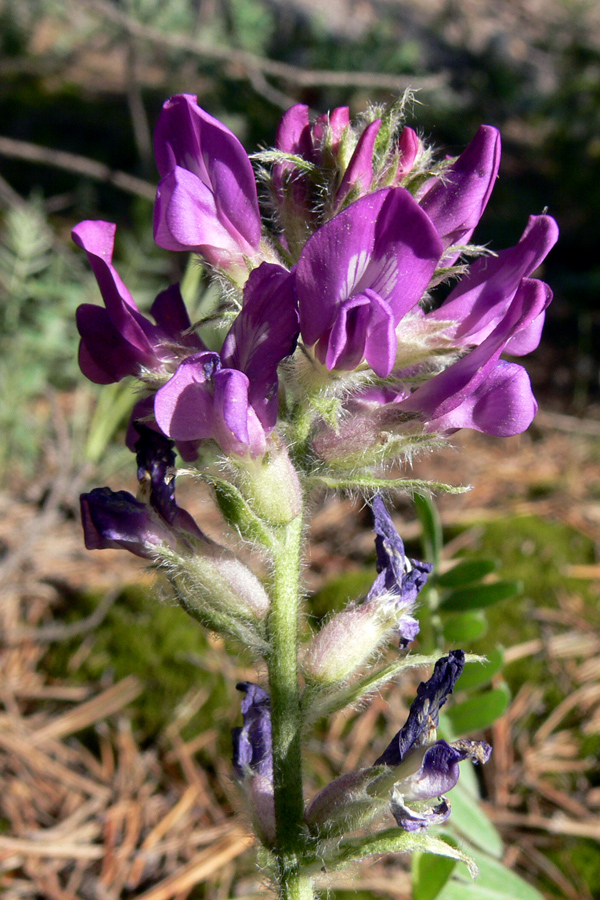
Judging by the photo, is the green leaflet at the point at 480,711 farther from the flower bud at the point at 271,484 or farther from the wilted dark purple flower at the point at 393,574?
the flower bud at the point at 271,484

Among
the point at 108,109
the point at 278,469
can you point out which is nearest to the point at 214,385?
the point at 278,469

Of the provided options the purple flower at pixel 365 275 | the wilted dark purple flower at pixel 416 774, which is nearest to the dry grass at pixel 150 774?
the wilted dark purple flower at pixel 416 774

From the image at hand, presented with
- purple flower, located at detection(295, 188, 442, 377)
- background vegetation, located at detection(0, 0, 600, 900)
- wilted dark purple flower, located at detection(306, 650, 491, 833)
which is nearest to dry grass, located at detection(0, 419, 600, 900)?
background vegetation, located at detection(0, 0, 600, 900)

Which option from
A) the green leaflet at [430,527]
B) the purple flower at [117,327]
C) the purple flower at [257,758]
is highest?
the purple flower at [117,327]

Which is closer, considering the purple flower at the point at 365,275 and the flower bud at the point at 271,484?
the purple flower at the point at 365,275

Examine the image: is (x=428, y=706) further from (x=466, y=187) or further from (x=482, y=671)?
(x=466, y=187)

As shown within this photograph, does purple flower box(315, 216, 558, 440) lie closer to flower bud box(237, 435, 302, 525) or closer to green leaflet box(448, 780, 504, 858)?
flower bud box(237, 435, 302, 525)
